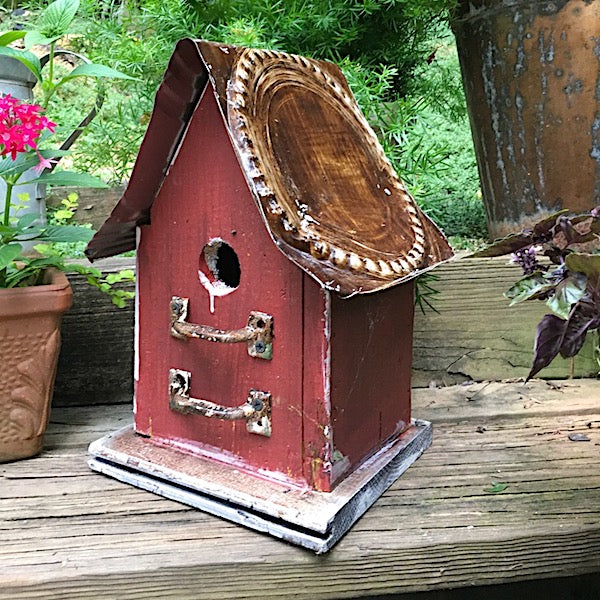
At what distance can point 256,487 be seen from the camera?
0.78 meters

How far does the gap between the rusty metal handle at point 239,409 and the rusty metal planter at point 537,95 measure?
0.74 meters

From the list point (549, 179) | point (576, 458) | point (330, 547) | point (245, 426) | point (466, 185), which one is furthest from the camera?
point (466, 185)

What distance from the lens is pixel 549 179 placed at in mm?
1227

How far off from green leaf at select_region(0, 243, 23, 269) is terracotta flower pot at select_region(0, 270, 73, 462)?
0.20 feet

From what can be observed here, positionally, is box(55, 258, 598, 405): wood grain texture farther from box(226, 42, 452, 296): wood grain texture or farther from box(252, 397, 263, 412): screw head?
box(252, 397, 263, 412): screw head

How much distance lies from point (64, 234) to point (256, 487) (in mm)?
438

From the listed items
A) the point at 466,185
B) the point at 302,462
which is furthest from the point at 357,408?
the point at 466,185

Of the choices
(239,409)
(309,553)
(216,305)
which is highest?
(216,305)

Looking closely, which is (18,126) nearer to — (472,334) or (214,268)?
(214,268)

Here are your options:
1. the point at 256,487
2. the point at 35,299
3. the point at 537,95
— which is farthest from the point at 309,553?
the point at 537,95

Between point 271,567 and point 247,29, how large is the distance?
87cm

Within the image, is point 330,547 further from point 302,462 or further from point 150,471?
point 150,471

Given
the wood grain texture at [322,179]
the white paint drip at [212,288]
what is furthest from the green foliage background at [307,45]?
the white paint drip at [212,288]

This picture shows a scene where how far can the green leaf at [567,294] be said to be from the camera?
58cm
